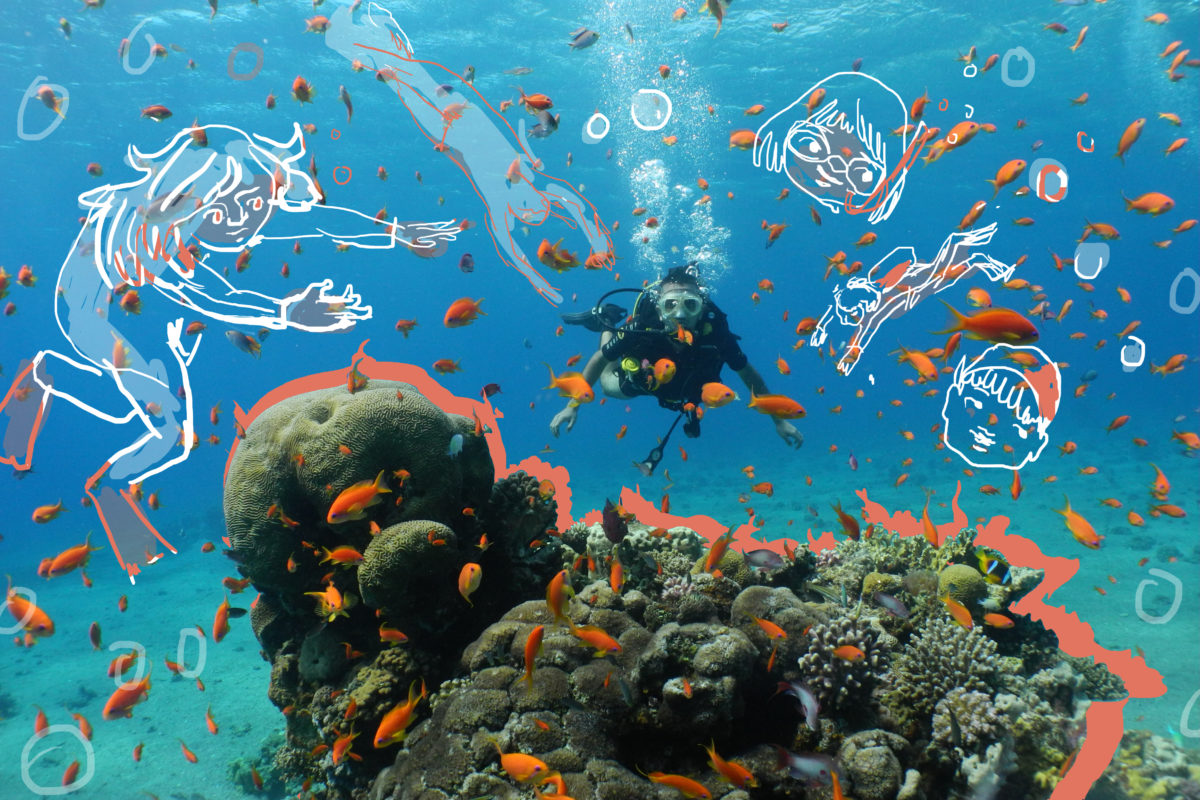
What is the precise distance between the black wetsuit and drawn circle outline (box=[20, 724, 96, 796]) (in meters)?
9.67

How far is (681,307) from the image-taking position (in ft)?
26.3

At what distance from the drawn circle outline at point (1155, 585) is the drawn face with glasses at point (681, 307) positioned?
10588 millimetres

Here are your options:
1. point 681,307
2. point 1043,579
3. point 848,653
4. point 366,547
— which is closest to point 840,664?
point 848,653

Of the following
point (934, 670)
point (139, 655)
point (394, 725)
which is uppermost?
point (934, 670)

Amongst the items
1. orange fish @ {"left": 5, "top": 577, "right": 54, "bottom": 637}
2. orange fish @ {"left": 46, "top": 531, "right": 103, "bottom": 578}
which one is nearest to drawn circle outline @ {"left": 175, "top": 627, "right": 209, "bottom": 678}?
orange fish @ {"left": 46, "top": 531, "right": 103, "bottom": 578}

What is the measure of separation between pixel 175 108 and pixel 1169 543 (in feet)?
146

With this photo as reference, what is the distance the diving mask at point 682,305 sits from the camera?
798 cm

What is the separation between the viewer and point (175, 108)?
2933 centimetres

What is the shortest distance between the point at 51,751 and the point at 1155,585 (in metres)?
22.6

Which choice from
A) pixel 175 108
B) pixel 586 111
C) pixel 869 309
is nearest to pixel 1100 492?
pixel 869 309

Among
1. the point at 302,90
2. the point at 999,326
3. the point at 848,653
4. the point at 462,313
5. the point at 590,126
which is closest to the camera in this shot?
the point at 999,326

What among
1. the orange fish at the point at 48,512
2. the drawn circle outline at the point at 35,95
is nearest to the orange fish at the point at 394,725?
the orange fish at the point at 48,512

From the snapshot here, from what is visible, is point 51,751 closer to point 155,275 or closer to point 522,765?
point 155,275

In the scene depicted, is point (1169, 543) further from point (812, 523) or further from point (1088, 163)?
point (1088, 163)
